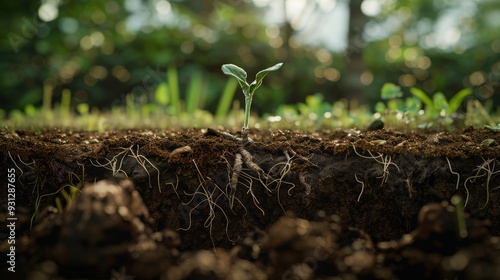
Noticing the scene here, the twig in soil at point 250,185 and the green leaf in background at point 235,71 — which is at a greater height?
the green leaf in background at point 235,71

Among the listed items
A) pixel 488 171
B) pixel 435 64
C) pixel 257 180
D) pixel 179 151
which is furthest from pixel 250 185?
pixel 435 64

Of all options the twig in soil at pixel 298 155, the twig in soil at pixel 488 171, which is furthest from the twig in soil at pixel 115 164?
the twig in soil at pixel 488 171

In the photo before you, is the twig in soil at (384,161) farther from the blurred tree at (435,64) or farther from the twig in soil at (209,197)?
the blurred tree at (435,64)

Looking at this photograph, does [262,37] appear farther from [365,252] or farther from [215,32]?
[365,252]

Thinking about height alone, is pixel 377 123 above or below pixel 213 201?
above

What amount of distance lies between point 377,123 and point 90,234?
1415mm

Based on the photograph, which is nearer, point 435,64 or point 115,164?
point 115,164

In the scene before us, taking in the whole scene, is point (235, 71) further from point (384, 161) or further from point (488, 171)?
point (488, 171)

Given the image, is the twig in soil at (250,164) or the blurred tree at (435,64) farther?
the blurred tree at (435,64)

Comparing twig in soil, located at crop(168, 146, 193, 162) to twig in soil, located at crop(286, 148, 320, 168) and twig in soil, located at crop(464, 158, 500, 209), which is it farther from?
twig in soil, located at crop(464, 158, 500, 209)

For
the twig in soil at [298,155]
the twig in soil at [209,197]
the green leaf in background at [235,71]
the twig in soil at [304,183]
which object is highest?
the green leaf in background at [235,71]

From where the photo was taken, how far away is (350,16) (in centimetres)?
407

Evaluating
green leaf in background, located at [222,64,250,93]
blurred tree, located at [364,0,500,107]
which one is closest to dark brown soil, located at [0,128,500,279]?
green leaf in background, located at [222,64,250,93]

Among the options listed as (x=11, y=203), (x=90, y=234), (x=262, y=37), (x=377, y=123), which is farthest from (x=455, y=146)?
(x=262, y=37)
